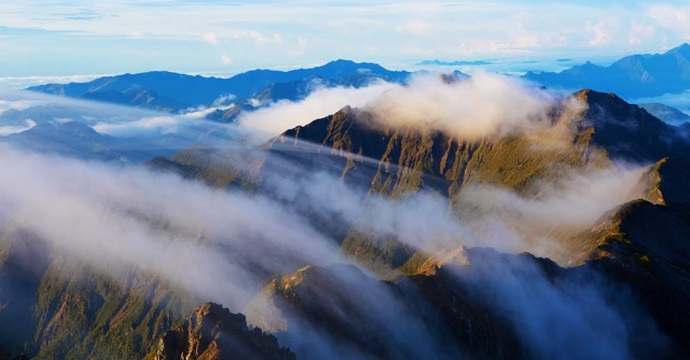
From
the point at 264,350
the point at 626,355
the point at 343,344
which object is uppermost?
the point at 264,350

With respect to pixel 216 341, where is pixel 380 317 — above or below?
below

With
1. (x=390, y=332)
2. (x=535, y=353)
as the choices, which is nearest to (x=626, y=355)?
(x=535, y=353)

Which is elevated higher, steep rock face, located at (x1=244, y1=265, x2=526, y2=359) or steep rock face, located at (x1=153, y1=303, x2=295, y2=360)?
steep rock face, located at (x1=153, y1=303, x2=295, y2=360)

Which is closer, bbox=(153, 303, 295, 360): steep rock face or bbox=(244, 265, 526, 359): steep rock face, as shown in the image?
bbox=(153, 303, 295, 360): steep rock face

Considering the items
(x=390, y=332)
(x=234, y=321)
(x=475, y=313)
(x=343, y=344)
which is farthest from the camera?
(x=475, y=313)

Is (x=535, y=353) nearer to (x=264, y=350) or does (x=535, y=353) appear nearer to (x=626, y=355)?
(x=626, y=355)

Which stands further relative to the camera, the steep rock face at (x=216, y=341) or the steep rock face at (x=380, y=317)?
the steep rock face at (x=380, y=317)

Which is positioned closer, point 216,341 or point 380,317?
point 216,341

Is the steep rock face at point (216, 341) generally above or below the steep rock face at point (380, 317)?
above
